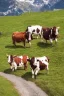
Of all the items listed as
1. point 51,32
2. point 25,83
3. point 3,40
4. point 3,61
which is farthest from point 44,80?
point 3,40

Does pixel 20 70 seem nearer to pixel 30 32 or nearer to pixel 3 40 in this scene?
pixel 30 32

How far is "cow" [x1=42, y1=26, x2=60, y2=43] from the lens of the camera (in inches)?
2060

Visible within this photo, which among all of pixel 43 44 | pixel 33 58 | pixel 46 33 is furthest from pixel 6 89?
pixel 43 44

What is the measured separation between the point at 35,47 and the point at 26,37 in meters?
2.02

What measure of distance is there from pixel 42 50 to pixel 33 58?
1083 centimetres

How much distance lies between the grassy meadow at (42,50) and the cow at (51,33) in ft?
3.14

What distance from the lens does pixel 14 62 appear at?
144 feet

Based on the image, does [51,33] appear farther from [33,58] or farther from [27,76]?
[27,76]

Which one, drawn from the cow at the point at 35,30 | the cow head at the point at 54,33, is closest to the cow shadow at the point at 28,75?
the cow head at the point at 54,33

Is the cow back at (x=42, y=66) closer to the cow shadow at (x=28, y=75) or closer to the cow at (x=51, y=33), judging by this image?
the cow shadow at (x=28, y=75)

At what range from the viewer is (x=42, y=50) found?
170 ft

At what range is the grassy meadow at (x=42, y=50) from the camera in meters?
38.9

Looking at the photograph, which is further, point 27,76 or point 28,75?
point 28,75

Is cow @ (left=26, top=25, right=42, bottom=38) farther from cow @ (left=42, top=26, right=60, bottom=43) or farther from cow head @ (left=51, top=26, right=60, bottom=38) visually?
cow head @ (left=51, top=26, right=60, bottom=38)
